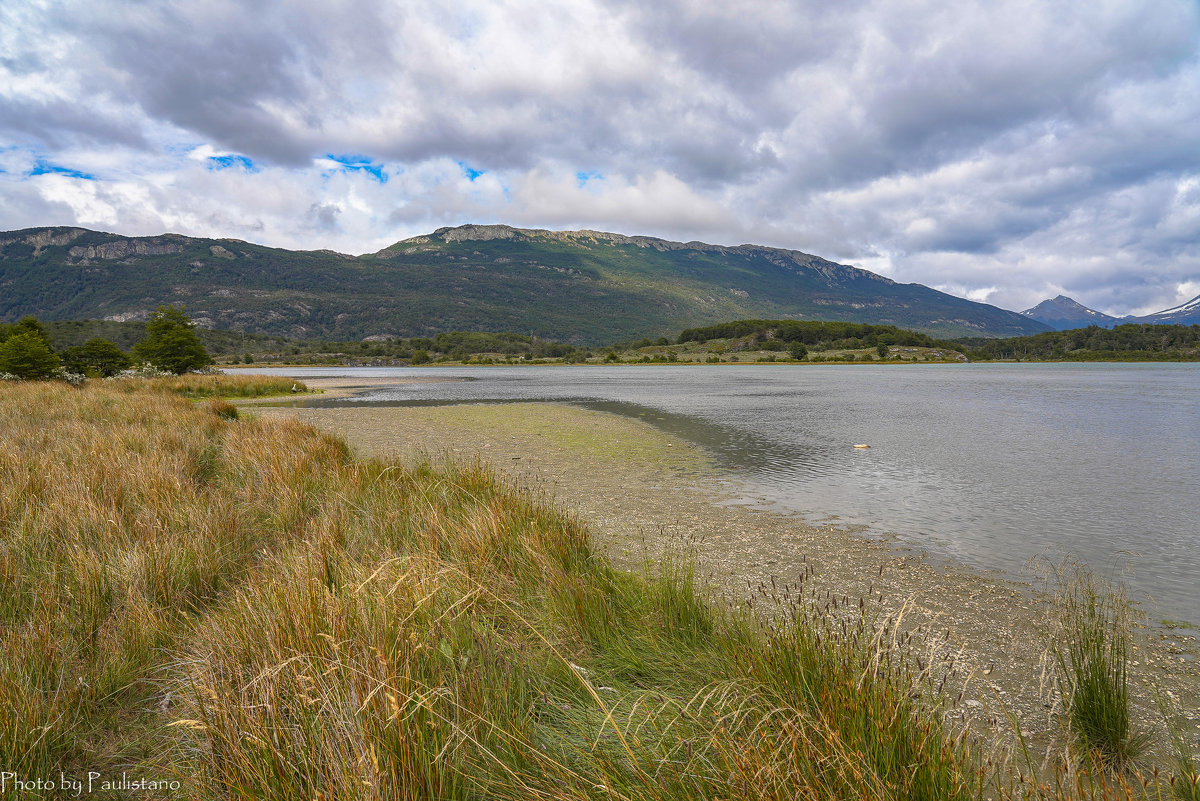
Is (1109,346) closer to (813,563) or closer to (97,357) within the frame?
(813,563)

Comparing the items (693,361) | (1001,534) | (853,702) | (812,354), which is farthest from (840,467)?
(812,354)

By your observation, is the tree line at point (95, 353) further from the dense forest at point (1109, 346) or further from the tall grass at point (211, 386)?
the dense forest at point (1109, 346)

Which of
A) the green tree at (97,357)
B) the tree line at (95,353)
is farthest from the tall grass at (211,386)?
the green tree at (97,357)

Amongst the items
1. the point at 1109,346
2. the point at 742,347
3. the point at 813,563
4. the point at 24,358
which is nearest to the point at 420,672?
the point at 813,563

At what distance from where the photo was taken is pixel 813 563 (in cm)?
679

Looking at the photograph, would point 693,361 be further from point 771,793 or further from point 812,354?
point 771,793

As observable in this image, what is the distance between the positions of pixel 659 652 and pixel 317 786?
2.07 m

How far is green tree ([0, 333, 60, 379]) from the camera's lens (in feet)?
87.2

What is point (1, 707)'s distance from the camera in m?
2.53

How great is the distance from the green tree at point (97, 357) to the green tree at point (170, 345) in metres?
2.18

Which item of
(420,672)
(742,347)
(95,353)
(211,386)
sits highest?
(742,347)

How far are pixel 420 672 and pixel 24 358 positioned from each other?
3644cm

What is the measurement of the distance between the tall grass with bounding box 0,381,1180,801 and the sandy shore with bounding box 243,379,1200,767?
0.70 m

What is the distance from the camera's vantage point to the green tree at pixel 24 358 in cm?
2659
